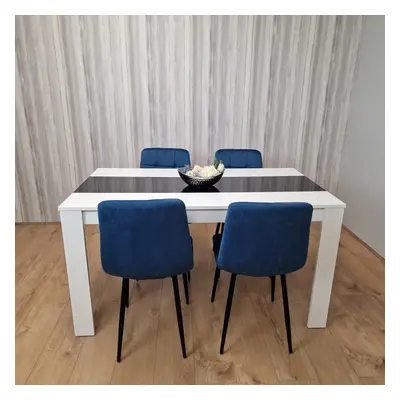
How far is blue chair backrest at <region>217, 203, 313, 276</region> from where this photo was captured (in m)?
1.37

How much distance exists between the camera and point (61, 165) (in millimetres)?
3203

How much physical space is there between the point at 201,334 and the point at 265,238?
0.77 m

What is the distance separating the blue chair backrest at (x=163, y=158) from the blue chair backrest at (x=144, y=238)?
1.11 metres

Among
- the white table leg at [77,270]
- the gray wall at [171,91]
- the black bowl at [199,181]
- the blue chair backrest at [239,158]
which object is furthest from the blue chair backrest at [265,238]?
the gray wall at [171,91]

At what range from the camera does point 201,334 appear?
1801mm

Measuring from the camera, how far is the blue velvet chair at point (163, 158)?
→ 2463 millimetres

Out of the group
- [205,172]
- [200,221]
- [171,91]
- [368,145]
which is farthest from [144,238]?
[368,145]

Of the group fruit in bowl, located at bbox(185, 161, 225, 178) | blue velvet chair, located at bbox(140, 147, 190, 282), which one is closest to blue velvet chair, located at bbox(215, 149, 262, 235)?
blue velvet chair, located at bbox(140, 147, 190, 282)

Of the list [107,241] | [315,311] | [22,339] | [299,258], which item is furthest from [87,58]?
[315,311]

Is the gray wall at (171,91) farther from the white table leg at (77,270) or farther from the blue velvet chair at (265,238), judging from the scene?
the blue velvet chair at (265,238)

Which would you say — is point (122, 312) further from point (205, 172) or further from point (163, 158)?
point (163, 158)

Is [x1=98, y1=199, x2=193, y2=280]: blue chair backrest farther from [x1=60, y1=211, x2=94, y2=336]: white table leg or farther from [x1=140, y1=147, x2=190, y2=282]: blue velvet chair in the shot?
[x1=140, y1=147, x2=190, y2=282]: blue velvet chair
